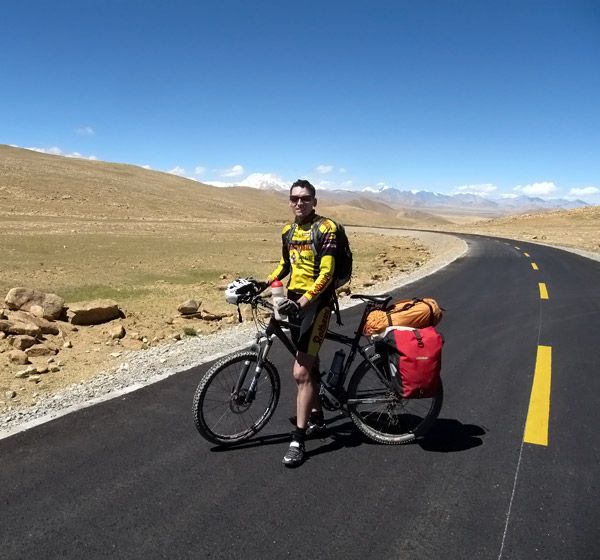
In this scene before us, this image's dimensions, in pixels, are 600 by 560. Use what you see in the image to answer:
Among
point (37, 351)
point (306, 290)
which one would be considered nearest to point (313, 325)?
point (306, 290)

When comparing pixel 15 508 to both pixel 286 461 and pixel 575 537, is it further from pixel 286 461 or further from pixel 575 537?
pixel 575 537

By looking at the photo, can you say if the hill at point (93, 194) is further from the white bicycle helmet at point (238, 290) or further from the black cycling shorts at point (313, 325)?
the black cycling shorts at point (313, 325)

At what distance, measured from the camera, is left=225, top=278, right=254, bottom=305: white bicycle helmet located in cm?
392

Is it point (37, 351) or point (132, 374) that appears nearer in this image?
point (132, 374)

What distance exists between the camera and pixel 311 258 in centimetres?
388

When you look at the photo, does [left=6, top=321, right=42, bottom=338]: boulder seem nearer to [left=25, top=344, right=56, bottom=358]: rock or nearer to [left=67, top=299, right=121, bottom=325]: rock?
[left=25, top=344, right=56, bottom=358]: rock

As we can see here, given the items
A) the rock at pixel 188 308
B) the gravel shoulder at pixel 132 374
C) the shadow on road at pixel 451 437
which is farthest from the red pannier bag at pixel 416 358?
the rock at pixel 188 308

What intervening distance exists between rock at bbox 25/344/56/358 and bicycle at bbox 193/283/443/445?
15.8 ft

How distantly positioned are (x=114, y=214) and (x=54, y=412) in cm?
6479

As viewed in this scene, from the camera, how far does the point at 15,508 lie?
127 inches

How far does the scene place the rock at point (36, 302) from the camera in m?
9.80

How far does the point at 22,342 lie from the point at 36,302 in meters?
2.69

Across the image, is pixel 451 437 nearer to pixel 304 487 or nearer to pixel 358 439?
pixel 358 439

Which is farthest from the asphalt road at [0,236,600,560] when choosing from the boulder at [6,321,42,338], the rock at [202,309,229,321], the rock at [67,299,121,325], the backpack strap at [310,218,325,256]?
the rock at [67,299,121,325]
